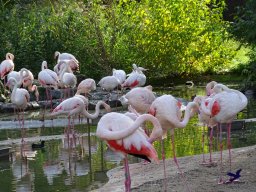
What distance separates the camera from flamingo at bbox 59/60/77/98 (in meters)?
14.0

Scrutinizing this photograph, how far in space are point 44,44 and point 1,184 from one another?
12115mm

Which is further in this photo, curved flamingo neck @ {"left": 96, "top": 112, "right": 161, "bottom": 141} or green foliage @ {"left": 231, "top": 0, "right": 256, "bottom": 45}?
green foliage @ {"left": 231, "top": 0, "right": 256, "bottom": 45}

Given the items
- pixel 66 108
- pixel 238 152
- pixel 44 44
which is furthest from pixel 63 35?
pixel 238 152

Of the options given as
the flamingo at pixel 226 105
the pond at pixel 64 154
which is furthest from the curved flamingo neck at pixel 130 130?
the pond at pixel 64 154

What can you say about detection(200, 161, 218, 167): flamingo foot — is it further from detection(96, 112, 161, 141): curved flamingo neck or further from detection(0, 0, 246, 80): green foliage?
detection(0, 0, 246, 80): green foliage

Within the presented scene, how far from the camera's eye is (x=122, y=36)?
2045 centimetres

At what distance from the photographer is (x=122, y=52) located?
66.6ft

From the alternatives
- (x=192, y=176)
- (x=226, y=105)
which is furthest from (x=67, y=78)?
(x=226, y=105)

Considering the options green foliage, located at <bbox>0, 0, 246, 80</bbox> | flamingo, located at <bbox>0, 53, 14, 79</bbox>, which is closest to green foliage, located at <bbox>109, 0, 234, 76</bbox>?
green foliage, located at <bbox>0, 0, 246, 80</bbox>

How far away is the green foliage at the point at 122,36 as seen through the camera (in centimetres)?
1983

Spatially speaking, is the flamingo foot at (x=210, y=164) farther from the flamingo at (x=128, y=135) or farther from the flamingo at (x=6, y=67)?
the flamingo at (x=6, y=67)

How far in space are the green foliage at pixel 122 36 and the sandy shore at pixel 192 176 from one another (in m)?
11.4

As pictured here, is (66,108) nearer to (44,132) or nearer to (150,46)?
(44,132)

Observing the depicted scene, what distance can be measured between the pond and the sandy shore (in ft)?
1.13
